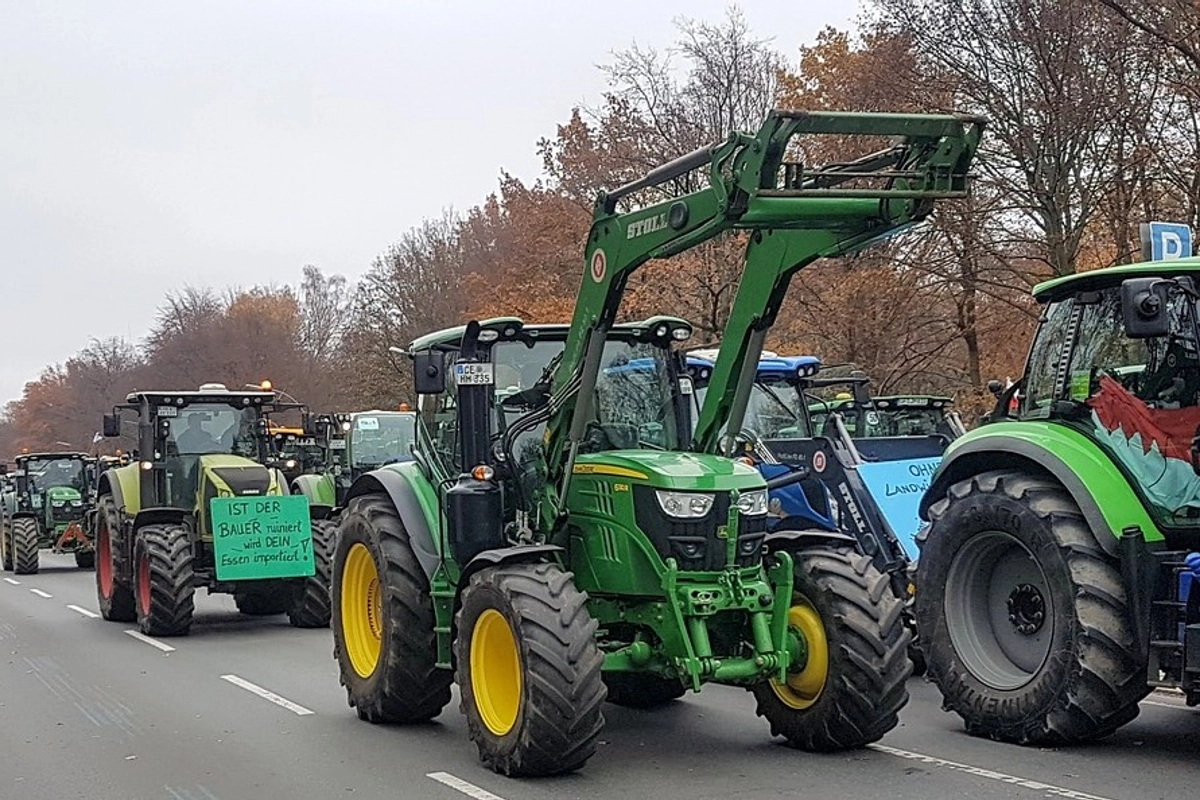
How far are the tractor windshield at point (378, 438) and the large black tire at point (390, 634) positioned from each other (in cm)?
1422

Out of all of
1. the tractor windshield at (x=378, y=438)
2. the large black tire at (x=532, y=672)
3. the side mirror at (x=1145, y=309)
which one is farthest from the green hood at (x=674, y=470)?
the tractor windshield at (x=378, y=438)

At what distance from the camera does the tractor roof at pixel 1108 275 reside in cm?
764

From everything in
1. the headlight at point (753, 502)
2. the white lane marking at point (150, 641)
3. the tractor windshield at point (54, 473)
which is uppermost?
the headlight at point (753, 502)

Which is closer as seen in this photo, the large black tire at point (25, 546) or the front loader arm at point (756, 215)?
the front loader arm at point (756, 215)

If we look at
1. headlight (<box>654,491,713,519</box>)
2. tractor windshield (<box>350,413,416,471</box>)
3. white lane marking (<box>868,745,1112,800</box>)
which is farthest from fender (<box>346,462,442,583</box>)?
tractor windshield (<box>350,413,416,471</box>)

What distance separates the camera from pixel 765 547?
787cm

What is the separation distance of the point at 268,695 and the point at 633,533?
424 centimetres

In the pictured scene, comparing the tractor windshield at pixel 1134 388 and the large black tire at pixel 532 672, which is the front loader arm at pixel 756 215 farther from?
the tractor windshield at pixel 1134 388

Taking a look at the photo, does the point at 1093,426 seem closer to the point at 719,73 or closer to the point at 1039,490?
the point at 1039,490

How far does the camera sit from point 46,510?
28594mm

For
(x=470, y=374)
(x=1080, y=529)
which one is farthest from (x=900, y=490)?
(x=470, y=374)

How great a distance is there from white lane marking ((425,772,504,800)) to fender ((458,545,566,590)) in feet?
3.61

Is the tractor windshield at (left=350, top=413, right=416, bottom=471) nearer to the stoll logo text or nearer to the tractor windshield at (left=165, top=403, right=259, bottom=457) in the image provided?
the tractor windshield at (left=165, top=403, right=259, bottom=457)

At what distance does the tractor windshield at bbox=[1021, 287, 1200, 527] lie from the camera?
24.7 ft
